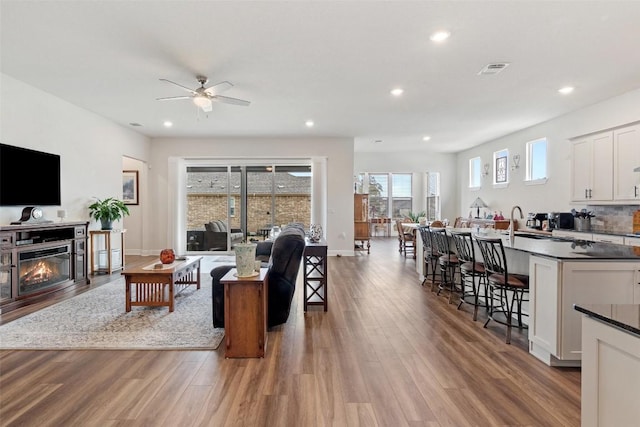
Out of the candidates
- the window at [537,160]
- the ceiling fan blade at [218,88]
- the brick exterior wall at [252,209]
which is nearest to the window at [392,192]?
the brick exterior wall at [252,209]

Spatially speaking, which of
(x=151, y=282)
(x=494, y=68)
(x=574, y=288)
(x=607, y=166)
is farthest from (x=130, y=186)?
(x=607, y=166)

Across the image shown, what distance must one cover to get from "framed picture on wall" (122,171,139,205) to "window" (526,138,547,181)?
9510mm

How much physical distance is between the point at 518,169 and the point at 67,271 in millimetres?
8983

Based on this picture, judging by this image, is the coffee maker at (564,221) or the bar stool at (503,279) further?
the coffee maker at (564,221)

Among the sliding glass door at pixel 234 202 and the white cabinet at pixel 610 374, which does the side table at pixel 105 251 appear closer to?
the sliding glass door at pixel 234 202

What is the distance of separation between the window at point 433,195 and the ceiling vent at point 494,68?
24.6 ft

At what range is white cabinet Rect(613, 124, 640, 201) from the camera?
4414 mm

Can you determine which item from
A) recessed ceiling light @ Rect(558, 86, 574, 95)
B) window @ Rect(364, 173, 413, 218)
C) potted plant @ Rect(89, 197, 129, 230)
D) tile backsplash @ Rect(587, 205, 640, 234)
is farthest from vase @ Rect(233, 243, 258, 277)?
window @ Rect(364, 173, 413, 218)

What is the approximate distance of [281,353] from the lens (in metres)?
2.73

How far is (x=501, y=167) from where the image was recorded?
8.34m

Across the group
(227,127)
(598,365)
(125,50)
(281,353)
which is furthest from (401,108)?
(598,365)

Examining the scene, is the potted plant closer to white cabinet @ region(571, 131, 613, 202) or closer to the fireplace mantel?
the fireplace mantel

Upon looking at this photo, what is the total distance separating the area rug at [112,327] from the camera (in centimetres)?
288

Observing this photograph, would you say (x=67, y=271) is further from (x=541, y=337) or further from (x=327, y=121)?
(x=541, y=337)
